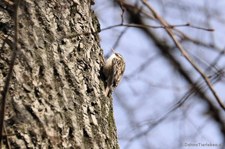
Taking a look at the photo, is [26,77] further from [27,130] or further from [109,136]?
[109,136]

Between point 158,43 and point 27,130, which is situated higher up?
point 158,43

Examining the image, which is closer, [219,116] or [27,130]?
[27,130]

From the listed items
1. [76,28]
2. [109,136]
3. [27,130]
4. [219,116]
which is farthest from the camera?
[219,116]

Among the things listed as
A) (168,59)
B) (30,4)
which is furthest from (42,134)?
(168,59)

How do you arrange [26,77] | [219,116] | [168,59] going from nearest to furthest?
[26,77] < [219,116] < [168,59]

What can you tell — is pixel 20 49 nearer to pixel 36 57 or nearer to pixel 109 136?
pixel 36 57

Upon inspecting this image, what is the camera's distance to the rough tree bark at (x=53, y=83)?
5.77 ft

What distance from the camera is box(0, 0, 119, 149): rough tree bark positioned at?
1.76m

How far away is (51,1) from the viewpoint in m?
2.11

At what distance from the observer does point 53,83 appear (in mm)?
1895

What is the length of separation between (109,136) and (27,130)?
41cm

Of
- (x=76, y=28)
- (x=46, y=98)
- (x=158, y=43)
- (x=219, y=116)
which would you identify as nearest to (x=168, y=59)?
(x=158, y=43)

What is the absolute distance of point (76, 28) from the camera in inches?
85.4

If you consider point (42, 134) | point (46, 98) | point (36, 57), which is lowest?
point (42, 134)
